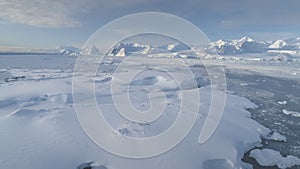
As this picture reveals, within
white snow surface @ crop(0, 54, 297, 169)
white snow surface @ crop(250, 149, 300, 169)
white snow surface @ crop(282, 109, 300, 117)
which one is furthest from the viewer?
white snow surface @ crop(282, 109, 300, 117)

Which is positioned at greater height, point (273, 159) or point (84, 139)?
point (84, 139)

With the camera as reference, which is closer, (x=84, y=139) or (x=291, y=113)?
(x=84, y=139)

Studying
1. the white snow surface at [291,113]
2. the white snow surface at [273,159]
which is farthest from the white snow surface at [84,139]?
the white snow surface at [291,113]

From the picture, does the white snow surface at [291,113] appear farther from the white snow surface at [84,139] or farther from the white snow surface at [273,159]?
the white snow surface at [273,159]

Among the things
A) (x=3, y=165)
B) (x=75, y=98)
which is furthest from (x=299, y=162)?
(x=75, y=98)

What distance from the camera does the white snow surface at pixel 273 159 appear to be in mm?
6770

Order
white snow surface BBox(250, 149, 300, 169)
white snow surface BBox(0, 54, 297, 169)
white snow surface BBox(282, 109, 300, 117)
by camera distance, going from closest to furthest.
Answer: white snow surface BBox(0, 54, 297, 169) < white snow surface BBox(250, 149, 300, 169) < white snow surface BBox(282, 109, 300, 117)

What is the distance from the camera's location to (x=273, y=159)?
7.04 meters

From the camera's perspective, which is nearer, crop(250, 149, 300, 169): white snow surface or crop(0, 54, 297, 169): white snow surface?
crop(0, 54, 297, 169): white snow surface

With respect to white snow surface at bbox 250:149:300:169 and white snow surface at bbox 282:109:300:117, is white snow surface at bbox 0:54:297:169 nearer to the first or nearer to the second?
white snow surface at bbox 250:149:300:169

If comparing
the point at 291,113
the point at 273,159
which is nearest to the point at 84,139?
the point at 273,159

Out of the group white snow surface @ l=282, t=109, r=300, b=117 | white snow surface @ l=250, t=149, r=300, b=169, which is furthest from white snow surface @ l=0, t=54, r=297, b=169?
white snow surface @ l=282, t=109, r=300, b=117

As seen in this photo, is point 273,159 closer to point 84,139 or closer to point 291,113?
point 291,113

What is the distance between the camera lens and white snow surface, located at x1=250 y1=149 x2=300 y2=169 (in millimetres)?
6770
